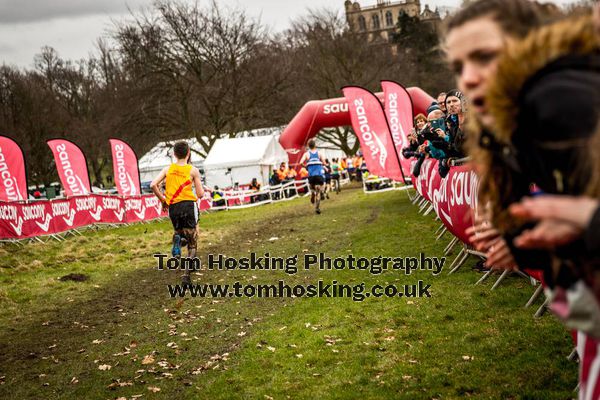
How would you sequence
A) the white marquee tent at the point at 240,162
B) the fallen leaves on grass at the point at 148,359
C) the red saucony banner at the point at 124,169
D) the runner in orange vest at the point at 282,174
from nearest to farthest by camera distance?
the fallen leaves on grass at the point at 148,359 → the red saucony banner at the point at 124,169 → the runner in orange vest at the point at 282,174 → the white marquee tent at the point at 240,162

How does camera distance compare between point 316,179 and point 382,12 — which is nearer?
point 316,179

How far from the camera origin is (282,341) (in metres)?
6.41

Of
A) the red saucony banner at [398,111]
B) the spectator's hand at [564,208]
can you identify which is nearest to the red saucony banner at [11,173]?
the red saucony banner at [398,111]

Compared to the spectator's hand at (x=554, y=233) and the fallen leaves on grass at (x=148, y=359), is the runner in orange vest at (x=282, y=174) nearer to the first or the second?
the fallen leaves on grass at (x=148, y=359)

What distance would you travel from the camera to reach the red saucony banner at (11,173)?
17594 mm

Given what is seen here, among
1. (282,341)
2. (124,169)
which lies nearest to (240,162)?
(124,169)

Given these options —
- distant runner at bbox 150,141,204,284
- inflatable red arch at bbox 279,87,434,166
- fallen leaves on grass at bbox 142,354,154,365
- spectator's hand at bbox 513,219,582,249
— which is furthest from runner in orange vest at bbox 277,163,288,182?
spectator's hand at bbox 513,219,582,249

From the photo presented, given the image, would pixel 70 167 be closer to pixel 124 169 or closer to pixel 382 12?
pixel 124 169

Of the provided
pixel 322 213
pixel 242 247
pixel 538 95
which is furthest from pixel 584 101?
pixel 322 213

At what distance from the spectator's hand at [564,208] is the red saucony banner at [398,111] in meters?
16.0

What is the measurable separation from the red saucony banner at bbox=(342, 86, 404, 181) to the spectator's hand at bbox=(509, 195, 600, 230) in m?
14.5

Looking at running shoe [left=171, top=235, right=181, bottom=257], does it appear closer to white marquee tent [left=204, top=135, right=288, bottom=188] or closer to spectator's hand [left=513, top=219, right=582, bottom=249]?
spectator's hand [left=513, top=219, right=582, bottom=249]

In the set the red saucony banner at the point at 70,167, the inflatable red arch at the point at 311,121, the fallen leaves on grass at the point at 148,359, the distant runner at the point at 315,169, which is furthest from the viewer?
the inflatable red arch at the point at 311,121

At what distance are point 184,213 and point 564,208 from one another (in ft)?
28.7
